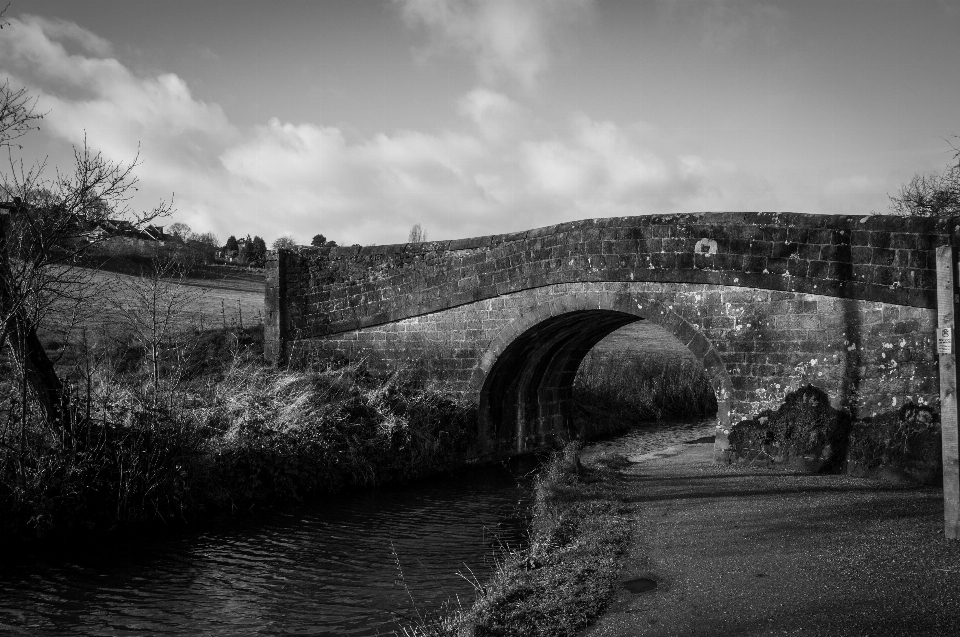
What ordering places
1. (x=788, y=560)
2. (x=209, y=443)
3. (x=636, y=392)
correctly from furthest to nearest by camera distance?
(x=636, y=392)
(x=209, y=443)
(x=788, y=560)

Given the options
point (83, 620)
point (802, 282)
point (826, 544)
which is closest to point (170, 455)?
point (83, 620)

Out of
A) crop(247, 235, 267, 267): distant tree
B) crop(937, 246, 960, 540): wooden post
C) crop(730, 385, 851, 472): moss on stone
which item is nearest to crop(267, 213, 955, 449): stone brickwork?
crop(730, 385, 851, 472): moss on stone

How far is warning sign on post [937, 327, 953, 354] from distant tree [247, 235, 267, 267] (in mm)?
32856

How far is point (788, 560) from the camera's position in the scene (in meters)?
5.69

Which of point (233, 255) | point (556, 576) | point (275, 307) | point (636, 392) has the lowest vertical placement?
point (556, 576)

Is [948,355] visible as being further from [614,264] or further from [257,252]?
[257,252]

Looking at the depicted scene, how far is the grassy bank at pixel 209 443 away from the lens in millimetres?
8227

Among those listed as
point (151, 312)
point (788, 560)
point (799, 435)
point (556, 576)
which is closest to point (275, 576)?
point (556, 576)

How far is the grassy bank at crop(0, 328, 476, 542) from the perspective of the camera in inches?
324

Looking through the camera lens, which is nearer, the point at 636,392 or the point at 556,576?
the point at 556,576

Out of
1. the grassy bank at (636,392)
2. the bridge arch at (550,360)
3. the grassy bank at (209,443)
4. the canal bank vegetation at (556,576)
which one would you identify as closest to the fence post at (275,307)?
the grassy bank at (209,443)

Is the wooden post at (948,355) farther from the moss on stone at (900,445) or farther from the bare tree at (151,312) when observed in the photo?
the bare tree at (151,312)

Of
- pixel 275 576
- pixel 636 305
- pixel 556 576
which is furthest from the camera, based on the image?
pixel 636 305

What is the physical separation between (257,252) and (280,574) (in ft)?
118
